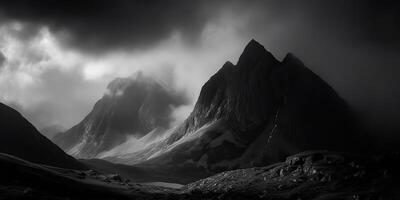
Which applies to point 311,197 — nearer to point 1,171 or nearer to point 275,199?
point 275,199

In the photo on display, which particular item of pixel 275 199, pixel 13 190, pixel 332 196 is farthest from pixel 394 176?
pixel 13 190

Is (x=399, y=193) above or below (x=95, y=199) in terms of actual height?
below

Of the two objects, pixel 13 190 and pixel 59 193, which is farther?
pixel 59 193

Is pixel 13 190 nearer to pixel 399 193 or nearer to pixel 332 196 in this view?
pixel 332 196

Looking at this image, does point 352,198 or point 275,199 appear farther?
point 275,199

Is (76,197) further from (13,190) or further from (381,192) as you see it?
(381,192)

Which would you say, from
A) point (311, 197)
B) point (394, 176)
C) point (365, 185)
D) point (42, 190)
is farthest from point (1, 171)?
point (394, 176)

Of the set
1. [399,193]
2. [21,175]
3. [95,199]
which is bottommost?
[399,193]

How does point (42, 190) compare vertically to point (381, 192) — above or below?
above
